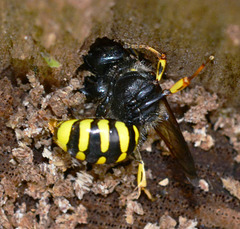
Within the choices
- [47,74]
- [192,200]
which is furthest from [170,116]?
[47,74]

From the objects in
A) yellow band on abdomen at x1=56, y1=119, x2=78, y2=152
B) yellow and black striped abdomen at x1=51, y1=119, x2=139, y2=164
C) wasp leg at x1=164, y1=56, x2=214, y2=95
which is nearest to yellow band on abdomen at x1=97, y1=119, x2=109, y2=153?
yellow and black striped abdomen at x1=51, y1=119, x2=139, y2=164

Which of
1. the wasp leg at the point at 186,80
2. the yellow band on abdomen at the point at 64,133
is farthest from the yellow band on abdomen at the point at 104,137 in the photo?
the wasp leg at the point at 186,80

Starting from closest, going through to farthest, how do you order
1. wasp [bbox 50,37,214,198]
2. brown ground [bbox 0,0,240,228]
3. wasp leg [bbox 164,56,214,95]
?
brown ground [bbox 0,0,240,228]
wasp leg [bbox 164,56,214,95]
wasp [bbox 50,37,214,198]

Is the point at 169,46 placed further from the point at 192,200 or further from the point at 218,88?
the point at 192,200

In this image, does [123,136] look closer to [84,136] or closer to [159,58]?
[84,136]

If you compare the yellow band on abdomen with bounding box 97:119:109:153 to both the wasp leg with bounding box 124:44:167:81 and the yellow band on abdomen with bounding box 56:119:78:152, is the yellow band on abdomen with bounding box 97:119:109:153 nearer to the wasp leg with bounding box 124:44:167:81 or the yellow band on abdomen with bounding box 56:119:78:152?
the yellow band on abdomen with bounding box 56:119:78:152
